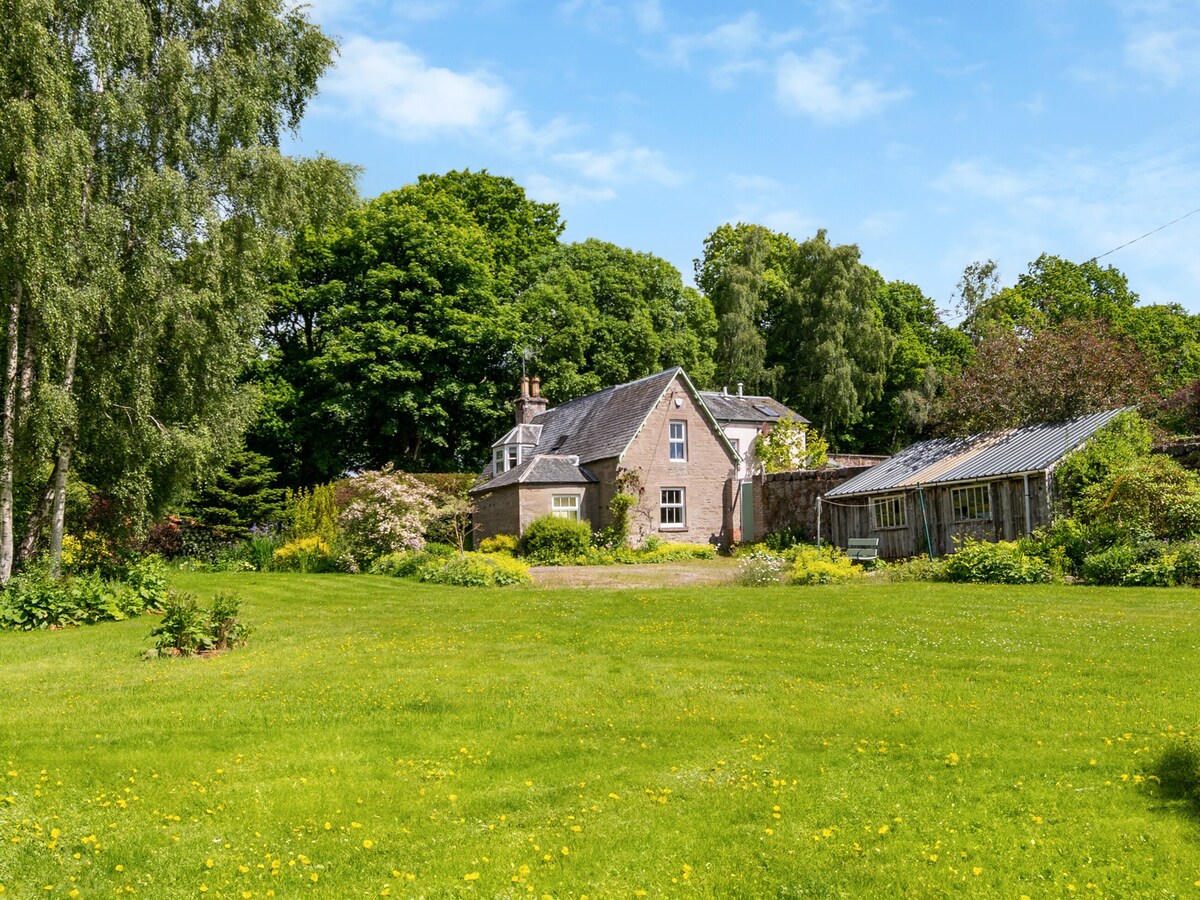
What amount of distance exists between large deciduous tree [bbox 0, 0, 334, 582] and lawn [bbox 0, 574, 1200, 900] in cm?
618

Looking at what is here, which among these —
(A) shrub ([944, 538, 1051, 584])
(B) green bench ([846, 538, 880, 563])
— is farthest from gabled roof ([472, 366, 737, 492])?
(A) shrub ([944, 538, 1051, 584])

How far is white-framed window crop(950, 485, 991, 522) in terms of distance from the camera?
25.0m

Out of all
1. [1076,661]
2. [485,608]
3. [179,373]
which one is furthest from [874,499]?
[179,373]

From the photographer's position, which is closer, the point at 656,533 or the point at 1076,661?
the point at 1076,661

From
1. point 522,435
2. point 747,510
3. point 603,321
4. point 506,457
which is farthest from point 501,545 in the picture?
point 603,321

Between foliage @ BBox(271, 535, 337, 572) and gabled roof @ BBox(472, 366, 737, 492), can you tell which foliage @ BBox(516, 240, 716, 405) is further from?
foliage @ BBox(271, 535, 337, 572)

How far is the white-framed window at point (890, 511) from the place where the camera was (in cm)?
2755

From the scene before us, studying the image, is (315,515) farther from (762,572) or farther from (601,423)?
(762,572)

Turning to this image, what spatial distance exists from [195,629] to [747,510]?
84.6 ft

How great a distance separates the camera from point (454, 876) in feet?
20.4

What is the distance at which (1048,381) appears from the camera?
31.5m

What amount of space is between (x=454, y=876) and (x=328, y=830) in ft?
4.40

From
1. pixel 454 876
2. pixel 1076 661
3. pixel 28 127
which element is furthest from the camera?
pixel 28 127

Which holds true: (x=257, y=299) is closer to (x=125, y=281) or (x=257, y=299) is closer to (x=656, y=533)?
(x=125, y=281)
